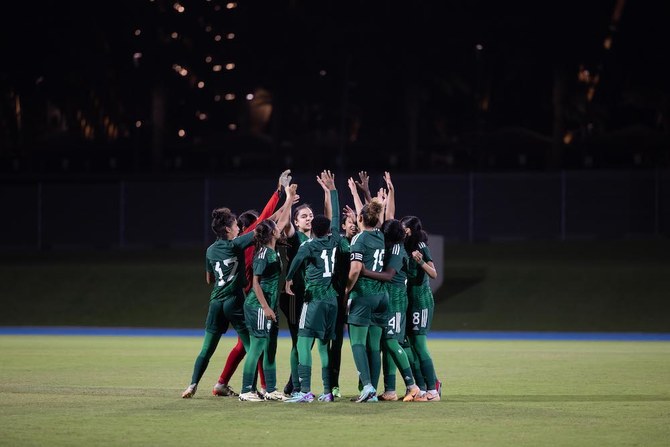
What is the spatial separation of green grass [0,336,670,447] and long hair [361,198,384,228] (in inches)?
76.7

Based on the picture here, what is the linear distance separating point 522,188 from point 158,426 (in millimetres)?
27880

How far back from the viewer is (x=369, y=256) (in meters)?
13.6

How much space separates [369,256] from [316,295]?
0.71 m

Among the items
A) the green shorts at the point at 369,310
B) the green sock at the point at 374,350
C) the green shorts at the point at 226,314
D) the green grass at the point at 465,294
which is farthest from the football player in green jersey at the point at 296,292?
the green grass at the point at 465,294

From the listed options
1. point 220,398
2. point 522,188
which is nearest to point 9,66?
point 522,188

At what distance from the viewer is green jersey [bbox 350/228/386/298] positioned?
44.4 feet

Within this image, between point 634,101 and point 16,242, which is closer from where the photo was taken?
point 16,242

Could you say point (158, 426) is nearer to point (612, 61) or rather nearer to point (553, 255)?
point (553, 255)

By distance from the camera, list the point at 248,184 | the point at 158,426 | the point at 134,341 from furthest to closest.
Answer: the point at 248,184 → the point at 134,341 → the point at 158,426

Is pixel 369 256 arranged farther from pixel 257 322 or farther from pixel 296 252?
pixel 257 322

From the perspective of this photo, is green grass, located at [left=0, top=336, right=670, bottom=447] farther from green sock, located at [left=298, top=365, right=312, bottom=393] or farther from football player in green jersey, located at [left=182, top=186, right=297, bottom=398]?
football player in green jersey, located at [left=182, top=186, right=297, bottom=398]

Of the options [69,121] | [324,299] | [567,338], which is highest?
[69,121]

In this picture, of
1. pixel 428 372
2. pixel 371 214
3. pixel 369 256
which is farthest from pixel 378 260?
pixel 428 372

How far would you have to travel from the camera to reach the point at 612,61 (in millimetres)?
57062
